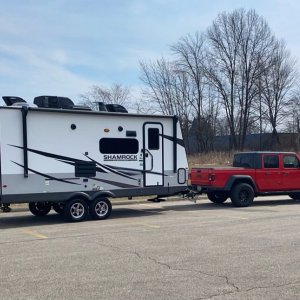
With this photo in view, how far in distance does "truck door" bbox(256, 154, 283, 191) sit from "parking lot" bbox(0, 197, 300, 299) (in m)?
3.29

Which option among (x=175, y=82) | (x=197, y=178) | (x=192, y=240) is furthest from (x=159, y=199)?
(x=175, y=82)

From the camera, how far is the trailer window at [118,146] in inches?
534

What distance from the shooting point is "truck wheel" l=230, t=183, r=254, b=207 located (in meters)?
16.7

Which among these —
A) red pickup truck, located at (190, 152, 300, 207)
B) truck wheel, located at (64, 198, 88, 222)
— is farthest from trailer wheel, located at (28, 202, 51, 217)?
red pickup truck, located at (190, 152, 300, 207)

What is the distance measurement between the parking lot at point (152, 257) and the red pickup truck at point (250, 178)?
2703 mm

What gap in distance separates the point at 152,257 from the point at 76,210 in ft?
17.2

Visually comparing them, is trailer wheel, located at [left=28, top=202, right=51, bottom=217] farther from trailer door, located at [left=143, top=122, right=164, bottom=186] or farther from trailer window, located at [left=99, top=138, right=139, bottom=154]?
trailer door, located at [left=143, top=122, right=164, bottom=186]

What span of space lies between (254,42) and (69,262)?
→ 196 feet

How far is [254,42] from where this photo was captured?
63625 millimetres

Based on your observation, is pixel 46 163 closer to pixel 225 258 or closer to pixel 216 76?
pixel 225 258

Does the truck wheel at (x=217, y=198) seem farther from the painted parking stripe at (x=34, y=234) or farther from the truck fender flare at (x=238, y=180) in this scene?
the painted parking stripe at (x=34, y=234)

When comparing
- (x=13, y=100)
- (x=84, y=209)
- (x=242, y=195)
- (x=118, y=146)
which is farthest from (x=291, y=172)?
(x=13, y=100)

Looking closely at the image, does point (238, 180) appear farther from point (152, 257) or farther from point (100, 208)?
point (152, 257)

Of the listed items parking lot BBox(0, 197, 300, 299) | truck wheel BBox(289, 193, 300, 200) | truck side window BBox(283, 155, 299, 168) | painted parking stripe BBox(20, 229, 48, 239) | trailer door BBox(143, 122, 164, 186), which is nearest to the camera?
parking lot BBox(0, 197, 300, 299)
